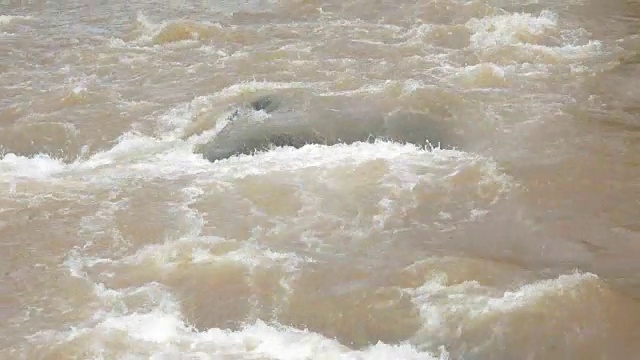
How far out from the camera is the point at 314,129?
7.94 meters

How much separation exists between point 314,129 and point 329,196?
1.11 m

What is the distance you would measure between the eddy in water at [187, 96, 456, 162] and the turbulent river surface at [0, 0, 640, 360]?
9cm

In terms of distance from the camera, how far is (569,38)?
33.0ft

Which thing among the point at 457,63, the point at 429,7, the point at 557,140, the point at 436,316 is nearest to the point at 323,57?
the point at 457,63

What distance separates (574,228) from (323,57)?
429cm

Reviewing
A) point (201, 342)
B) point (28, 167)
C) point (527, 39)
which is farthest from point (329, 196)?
point (527, 39)

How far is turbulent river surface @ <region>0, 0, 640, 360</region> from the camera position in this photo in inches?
214

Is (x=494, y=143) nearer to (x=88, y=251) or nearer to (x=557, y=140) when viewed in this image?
(x=557, y=140)

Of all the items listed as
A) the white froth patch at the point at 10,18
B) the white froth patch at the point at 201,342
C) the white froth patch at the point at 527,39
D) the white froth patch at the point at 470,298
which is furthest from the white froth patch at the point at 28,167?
the white froth patch at the point at 527,39

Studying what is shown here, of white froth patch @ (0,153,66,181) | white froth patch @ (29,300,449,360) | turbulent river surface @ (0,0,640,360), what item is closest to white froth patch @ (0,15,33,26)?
turbulent river surface @ (0,0,640,360)

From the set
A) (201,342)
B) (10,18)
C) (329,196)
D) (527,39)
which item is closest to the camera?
(201,342)

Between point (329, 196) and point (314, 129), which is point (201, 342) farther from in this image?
point (314, 129)

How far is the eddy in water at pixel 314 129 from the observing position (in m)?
7.77

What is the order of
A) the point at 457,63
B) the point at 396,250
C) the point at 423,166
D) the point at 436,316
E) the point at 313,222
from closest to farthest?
the point at 436,316 → the point at 396,250 → the point at 313,222 → the point at 423,166 → the point at 457,63
